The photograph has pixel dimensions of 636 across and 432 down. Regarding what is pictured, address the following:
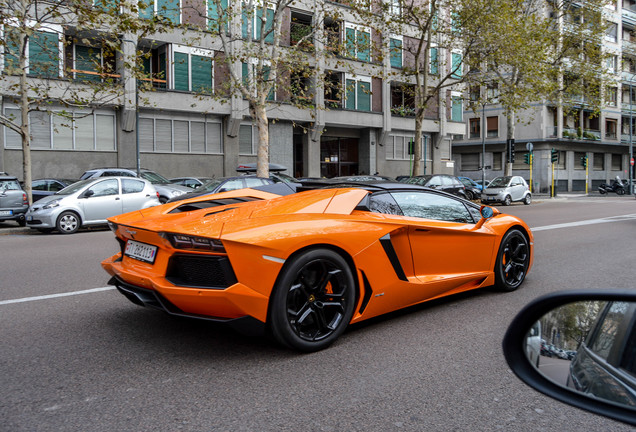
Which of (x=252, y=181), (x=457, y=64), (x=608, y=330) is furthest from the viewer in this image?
(x=457, y=64)

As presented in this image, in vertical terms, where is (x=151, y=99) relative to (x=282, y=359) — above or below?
above

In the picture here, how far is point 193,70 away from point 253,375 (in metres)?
25.9

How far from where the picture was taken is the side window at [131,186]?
49.4 feet

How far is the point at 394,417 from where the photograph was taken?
2.88 meters

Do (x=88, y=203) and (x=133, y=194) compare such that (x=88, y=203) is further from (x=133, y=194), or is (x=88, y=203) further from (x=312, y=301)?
(x=312, y=301)

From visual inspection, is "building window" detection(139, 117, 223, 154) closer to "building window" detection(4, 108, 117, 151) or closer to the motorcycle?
"building window" detection(4, 108, 117, 151)

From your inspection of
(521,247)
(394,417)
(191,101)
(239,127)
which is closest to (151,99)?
(191,101)

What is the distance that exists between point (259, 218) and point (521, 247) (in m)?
3.43

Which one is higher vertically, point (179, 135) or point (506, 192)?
point (179, 135)

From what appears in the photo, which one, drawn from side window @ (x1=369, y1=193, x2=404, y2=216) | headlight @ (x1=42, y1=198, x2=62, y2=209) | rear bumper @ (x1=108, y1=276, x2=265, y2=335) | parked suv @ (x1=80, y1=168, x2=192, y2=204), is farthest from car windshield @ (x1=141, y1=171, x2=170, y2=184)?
rear bumper @ (x1=108, y1=276, x2=265, y2=335)

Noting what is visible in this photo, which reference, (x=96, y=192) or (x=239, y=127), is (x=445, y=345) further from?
(x=239, y=127)

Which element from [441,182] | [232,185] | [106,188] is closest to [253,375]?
[232,185]

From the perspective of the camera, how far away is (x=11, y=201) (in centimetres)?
1475

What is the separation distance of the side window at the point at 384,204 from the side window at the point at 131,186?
11911 millimetres
